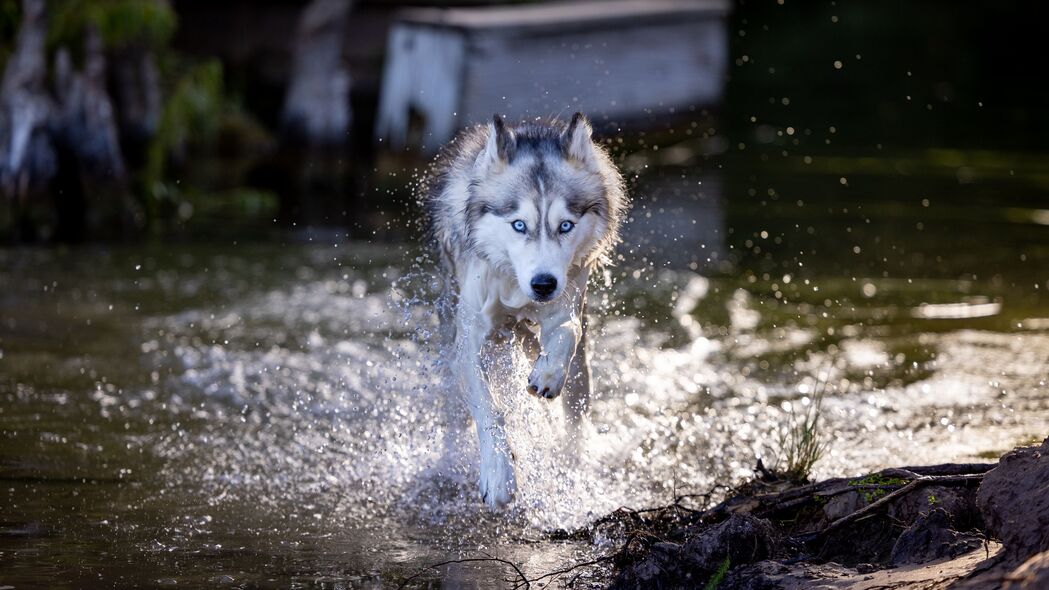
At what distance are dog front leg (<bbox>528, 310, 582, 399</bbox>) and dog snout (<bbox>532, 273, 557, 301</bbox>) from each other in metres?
0.32

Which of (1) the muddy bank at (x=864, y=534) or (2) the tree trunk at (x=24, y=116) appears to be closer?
(1) the muddy bank at (x=864, y=534)

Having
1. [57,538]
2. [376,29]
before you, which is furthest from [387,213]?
[57,538]

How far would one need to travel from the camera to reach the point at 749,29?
26922mm

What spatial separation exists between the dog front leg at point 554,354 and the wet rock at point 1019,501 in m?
1.64

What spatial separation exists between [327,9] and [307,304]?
228 inches

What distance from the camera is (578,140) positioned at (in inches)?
193

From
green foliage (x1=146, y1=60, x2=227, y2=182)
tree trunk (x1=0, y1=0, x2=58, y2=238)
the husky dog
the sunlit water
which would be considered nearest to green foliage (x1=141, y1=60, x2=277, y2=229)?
green foliage (x1=146, y1=60, x2=227, y2=182)

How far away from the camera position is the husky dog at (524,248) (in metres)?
4.62

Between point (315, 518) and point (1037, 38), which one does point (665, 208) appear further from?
point (1037, 38)

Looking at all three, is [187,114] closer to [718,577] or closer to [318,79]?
[318,79]

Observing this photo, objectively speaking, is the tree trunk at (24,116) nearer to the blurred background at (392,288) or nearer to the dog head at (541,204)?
the blurred background at (392,288)

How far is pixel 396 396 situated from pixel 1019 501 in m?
3.63

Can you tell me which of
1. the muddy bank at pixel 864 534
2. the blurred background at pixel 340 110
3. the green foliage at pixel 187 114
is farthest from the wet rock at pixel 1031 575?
the green foliage at pixel 187 114

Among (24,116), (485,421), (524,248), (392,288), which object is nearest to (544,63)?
(24,116)
